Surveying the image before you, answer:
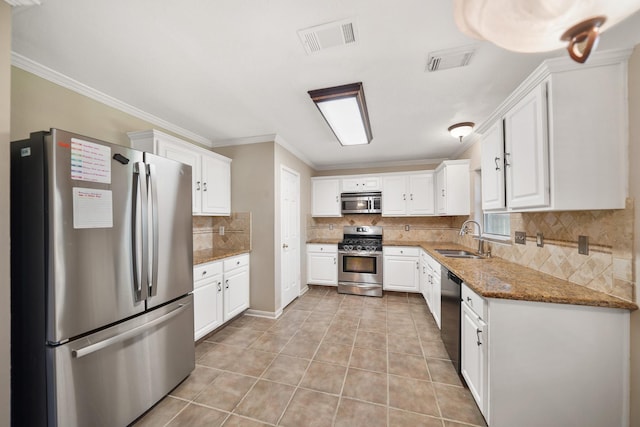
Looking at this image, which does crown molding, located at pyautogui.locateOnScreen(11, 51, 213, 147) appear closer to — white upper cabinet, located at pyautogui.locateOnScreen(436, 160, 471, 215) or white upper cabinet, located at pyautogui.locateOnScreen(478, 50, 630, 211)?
white upper cabinet, located at pyautogui.locateOnScreen(478, 50, 630, 211)

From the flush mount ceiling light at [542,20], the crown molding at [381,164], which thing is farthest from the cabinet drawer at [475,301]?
the crown molding at [381,164]

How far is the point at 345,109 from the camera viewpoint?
2266mm

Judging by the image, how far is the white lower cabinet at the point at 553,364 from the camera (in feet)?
4.19

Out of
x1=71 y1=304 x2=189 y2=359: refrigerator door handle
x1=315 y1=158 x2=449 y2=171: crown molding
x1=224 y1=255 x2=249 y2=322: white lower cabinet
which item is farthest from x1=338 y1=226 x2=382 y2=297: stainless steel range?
x1=71 y1=304 x2=189 y2=359: refrigerator door handle

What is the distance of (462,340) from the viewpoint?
1.91 m

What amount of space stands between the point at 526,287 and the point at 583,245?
470mm

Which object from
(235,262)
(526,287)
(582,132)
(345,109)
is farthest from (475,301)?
(235,262)

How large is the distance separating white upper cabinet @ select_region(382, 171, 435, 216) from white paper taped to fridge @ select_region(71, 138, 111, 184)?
3.92 meters

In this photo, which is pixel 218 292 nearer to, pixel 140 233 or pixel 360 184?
pixel 140 233

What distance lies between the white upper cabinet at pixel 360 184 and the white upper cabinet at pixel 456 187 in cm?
117

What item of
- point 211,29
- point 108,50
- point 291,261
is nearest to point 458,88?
point 211,29

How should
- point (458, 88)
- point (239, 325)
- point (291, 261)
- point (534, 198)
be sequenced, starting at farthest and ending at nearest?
point (291, 261)
point (239, 325)
point (458, 88)
point (534, 198)

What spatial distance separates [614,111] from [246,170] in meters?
3.31

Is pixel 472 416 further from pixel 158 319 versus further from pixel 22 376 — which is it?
pixel 22 376
